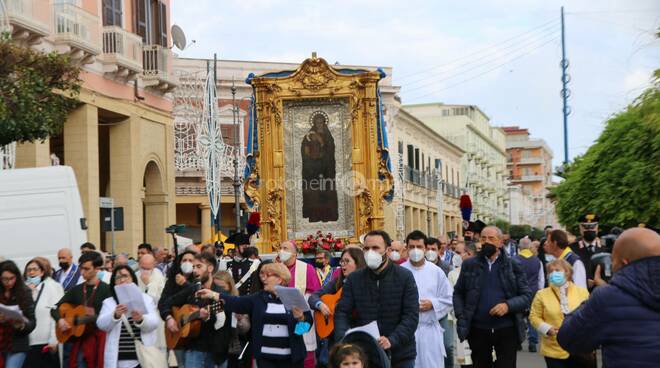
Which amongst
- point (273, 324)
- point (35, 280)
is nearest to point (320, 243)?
point (35, 280)

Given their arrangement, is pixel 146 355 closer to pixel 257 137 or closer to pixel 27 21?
pixel 257 137

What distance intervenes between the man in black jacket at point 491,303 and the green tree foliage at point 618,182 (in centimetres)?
602

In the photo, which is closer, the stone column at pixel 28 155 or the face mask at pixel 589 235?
the face mask at pixel 589 235

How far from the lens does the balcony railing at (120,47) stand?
28.7 metres

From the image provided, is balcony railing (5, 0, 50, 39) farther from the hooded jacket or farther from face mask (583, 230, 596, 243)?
the hooded jacket

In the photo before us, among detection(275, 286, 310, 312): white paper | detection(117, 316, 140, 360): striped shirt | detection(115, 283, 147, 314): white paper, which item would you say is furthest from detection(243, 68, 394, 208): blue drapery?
detection(275, 286, 310, 312): white paper

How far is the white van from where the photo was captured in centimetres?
1722

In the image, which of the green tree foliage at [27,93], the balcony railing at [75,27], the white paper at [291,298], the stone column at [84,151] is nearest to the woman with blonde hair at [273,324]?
the white paper at [291,298]

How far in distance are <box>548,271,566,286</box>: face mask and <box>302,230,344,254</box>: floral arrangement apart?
10050 millimetres

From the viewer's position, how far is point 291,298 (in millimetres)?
10281

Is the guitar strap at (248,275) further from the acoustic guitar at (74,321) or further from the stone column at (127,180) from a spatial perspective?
the stone column at (127,180)

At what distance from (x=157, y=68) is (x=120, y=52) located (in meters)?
3.01

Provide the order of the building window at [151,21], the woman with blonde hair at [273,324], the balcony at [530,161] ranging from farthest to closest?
the balcony at [530,161] → the building window at [151,21] → the woman with blonde hair at [273,324]

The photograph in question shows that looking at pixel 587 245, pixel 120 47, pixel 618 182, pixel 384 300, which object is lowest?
pixel 384 300
